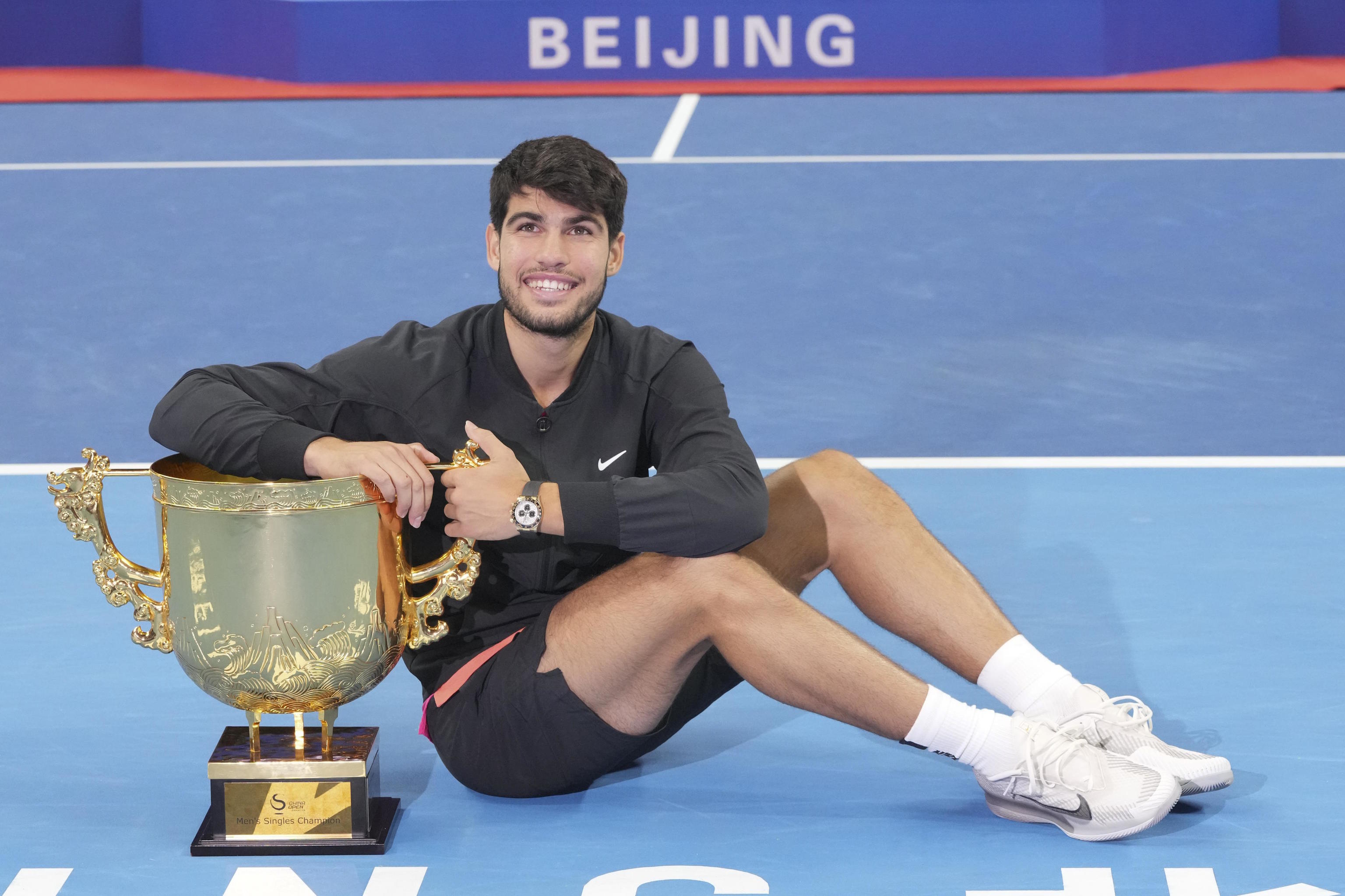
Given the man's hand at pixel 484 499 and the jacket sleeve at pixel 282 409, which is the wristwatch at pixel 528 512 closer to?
the man's hand at pixel 484 499

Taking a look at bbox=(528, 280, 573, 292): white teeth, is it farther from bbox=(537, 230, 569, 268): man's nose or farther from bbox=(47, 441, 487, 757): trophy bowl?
bbox=(47, 441, 487, 757): trophy bowl

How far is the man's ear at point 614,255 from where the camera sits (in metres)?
3.39

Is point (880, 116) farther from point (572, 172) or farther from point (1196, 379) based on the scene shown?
point (572, 172)

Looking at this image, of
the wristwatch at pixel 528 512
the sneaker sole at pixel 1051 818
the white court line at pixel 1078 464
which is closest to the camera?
the wristwatch at pixel 528 512

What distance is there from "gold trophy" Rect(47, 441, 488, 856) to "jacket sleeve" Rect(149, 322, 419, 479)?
0.06 meters

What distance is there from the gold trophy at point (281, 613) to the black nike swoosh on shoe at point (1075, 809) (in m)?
1.04

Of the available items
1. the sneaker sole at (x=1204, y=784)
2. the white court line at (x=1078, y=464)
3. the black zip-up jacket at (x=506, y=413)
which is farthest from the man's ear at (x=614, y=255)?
the white court line at (x=1078, y=464)

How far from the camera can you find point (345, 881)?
10.0ft

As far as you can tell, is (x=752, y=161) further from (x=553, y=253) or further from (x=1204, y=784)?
(x=1204, y=784)

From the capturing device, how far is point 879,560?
343cm

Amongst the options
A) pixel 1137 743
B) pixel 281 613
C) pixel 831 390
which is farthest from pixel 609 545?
pixel 831 390

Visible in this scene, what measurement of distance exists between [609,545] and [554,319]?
413 mm

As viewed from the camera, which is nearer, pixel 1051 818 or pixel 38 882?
pixel 38 882

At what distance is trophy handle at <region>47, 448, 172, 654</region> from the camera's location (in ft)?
9.82
